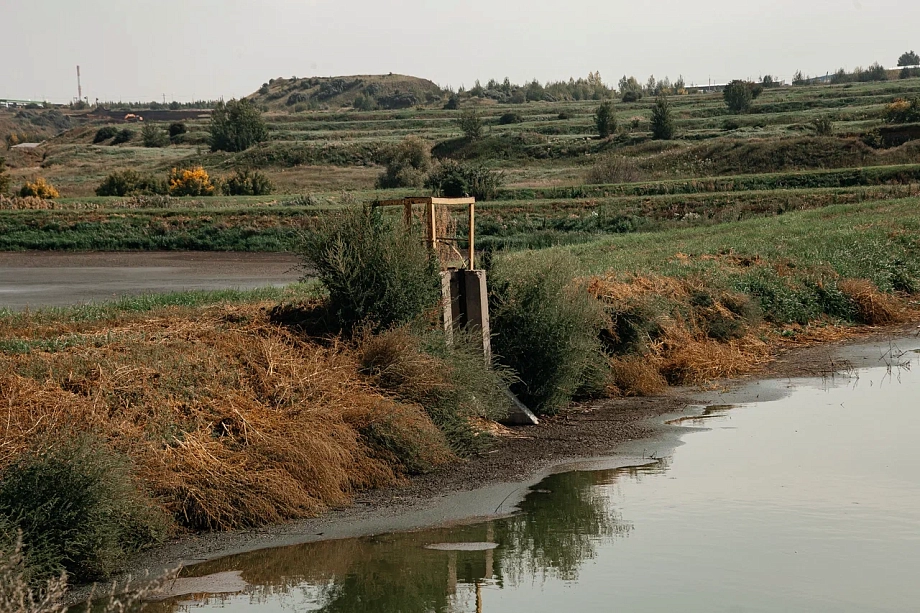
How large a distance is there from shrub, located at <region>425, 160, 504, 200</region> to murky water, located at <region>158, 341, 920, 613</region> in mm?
39793

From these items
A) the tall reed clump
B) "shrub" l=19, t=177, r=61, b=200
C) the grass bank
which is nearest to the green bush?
the grass bank

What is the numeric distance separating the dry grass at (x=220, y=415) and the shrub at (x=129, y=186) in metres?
49.1

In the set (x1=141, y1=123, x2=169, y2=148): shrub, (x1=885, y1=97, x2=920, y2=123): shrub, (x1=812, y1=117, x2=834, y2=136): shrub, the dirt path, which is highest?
(x1=141, y1=123, x2=169, y2=148): shrub

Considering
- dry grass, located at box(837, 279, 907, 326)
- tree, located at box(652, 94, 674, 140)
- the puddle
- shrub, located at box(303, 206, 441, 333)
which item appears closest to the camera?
shrub, located at box(303, 206, 441, 333)

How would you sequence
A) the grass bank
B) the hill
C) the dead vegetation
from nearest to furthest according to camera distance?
the grass bank, the dead vegetation, the hill

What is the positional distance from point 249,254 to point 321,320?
27296 mm

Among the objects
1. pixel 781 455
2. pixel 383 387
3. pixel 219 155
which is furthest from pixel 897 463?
pixel 219 155

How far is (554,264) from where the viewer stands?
17016mm

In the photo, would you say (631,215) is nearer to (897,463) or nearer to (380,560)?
(897,463)

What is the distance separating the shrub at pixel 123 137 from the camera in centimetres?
10865

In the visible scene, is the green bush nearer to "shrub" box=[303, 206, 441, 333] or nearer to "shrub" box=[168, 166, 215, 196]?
"shrub" box=[303, 206, 441, 333]

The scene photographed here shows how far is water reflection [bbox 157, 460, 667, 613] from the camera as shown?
9031 mm

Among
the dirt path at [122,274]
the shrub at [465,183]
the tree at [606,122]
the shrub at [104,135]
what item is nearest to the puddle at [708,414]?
the dirt path at [122,274]

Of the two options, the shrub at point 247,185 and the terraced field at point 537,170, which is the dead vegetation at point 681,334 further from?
the shrub at point 247,185
